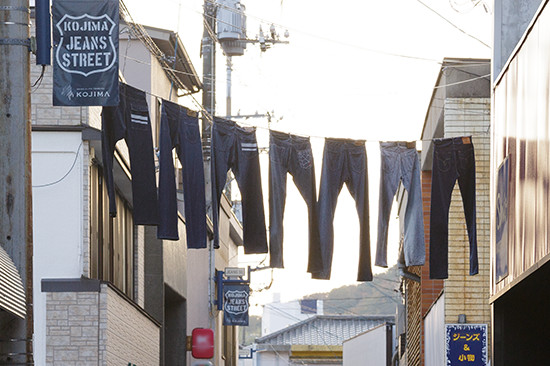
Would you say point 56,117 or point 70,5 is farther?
point 56,117

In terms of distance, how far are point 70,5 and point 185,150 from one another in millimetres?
4285

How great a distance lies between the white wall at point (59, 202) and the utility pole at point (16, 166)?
Answer: 7322mm

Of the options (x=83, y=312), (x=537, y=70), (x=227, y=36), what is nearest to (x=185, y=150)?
(x=83, y=312)

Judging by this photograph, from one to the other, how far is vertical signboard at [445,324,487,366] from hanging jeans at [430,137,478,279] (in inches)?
58.0

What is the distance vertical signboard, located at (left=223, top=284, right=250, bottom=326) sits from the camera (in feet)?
114

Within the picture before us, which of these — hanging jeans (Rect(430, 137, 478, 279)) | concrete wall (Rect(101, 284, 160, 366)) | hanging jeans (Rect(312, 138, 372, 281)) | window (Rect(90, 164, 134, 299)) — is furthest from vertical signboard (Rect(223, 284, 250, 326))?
hanging jeans (Rect(430, 137, 478, 279))

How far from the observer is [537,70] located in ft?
32.6

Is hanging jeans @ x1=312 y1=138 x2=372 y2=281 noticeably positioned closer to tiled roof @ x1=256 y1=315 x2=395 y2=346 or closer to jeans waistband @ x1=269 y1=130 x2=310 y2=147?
jeans waistband @ x1=269 y1=130 x2=310 y2=147

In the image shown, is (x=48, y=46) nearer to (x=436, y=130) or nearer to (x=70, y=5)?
(x=70, y=5)

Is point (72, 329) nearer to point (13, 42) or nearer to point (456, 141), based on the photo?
point (456, 141)

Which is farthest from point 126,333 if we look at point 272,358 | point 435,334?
point 272,358

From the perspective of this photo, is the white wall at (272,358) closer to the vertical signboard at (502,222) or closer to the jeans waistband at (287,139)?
the jeans waistband at (287,139)

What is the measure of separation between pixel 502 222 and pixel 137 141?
18.1 feet

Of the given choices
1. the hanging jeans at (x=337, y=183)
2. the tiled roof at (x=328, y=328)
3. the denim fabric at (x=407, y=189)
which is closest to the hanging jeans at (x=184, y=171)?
the hanging jeans at (x=337, y=183)
